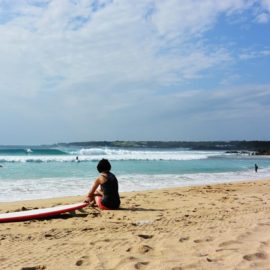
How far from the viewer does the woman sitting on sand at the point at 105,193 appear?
862cm

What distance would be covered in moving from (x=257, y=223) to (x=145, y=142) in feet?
453

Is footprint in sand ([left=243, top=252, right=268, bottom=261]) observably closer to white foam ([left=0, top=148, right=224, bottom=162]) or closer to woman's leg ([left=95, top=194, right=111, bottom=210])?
woman's leg ([left=95, top=194, right=111, bottom=210])

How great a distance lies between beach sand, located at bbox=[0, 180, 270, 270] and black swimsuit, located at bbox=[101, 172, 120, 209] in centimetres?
25

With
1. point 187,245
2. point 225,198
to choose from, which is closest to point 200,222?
point 187,245

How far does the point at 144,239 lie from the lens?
555 cm

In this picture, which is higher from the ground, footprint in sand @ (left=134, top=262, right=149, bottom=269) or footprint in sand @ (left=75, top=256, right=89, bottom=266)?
footprint in sand @ (left=134, top=262, right=149, bottom=269)

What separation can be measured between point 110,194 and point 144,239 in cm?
318

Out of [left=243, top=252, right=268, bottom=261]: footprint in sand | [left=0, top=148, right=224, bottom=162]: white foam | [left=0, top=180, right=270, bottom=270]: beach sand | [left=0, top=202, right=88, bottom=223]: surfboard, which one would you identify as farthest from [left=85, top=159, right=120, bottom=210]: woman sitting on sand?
[left=0, top=148, right=224, bottom=162]: white foam

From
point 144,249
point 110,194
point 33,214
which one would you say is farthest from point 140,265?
point 110,194

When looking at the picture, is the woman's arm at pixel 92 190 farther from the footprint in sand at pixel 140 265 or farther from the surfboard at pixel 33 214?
the footprint in sand at pixel 140 265

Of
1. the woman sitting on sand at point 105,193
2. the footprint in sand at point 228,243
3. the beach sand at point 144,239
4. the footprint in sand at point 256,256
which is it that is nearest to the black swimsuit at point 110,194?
the woman sitting on sand at point 105,193

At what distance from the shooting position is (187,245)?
513cm

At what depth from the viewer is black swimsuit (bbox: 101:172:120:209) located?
862 cm

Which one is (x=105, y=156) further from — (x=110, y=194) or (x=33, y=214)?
(x=33, y=214)
